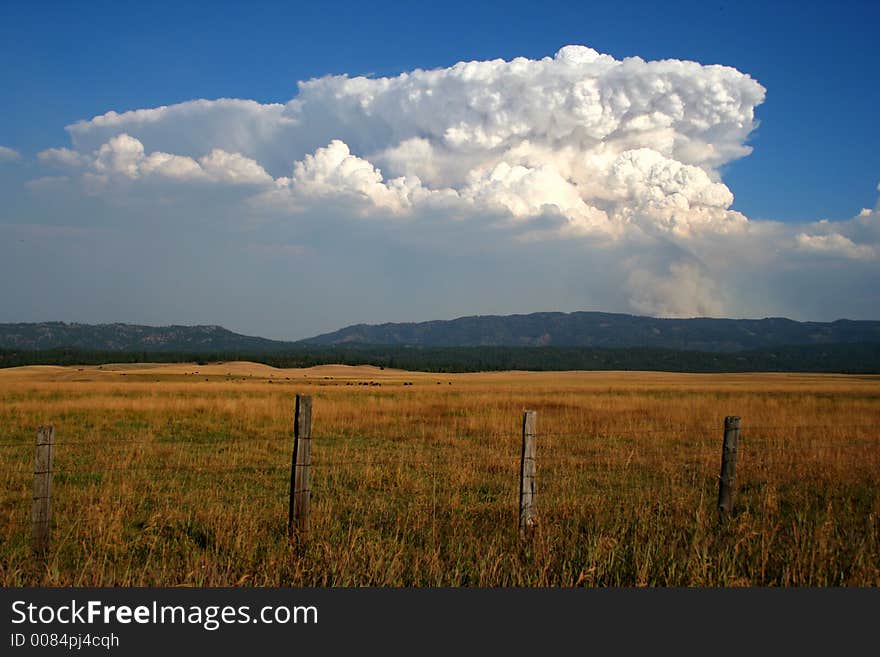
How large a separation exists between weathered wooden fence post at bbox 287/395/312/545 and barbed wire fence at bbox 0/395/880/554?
0.5 inches

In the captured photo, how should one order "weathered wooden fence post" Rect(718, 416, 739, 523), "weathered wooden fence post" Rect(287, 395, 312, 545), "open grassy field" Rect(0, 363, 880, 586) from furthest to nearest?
"weathered wooden fence post" Rect(718, 416, 739, 523)
"weathered wooden fence post" Rect(287, 395, 312, 545)
"open grassy field" Rect(0, 363, 880, 586)

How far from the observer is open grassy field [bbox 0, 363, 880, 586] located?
676 centimetres

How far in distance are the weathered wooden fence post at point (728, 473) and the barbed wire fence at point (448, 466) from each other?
0.01m

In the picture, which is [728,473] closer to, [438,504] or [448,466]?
[438,504]

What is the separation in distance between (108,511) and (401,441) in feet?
33.9

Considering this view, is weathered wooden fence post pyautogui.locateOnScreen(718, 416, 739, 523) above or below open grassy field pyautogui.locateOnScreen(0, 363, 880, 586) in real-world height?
above

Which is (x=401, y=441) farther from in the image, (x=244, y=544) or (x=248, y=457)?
(x=244, y=544)

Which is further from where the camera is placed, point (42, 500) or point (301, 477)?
point (301, 477)

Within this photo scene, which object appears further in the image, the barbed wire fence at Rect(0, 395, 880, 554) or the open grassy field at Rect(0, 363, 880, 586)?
the barbed wire fence at Rect(0, 395, 880, 554)

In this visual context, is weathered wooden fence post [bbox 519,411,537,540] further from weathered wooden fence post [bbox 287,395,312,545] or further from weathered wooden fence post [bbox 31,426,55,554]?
weathered wooden fence post [bbox 31,426,55,554]

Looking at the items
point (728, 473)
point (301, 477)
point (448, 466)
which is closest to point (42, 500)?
point (301, 477)

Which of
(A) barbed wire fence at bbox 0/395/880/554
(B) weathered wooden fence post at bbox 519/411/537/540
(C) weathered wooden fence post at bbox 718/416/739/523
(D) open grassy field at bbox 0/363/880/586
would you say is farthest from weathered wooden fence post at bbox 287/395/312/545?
(C) weathered wooden fence post at bbox 718/416/739/523

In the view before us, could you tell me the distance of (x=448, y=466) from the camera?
14422 mm

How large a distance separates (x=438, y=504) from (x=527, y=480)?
2.73m
